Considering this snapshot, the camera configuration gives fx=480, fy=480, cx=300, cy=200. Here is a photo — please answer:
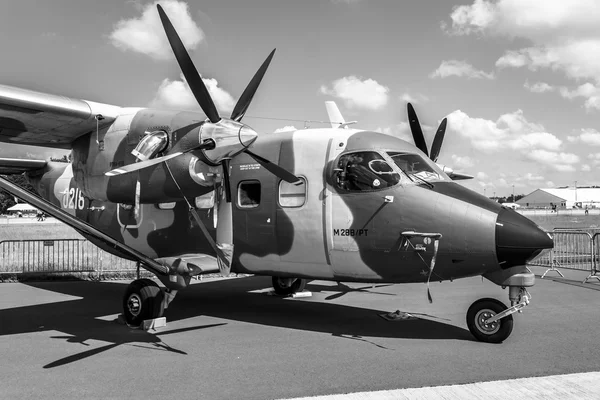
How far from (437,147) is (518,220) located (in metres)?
4.65

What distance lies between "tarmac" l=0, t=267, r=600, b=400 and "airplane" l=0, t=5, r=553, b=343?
0.85 m

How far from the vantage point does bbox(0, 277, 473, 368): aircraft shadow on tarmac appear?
7.86 m

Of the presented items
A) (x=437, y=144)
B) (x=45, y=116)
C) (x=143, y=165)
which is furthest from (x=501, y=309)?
(x=45, y=116)

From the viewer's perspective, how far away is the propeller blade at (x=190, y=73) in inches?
308

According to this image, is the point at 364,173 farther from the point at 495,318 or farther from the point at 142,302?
the point at 142,302

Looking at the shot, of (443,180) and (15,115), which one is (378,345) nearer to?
(443,180)

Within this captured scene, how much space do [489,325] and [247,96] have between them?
5.52 m

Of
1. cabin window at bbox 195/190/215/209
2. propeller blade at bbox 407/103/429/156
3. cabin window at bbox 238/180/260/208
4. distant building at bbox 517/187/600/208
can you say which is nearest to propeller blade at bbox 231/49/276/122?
cabin window at bbox 238/180/260/208

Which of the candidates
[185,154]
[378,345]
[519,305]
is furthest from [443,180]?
[185,154]

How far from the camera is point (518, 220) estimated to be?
7.04m

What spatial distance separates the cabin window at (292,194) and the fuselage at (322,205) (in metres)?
0.02

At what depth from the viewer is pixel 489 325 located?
23.8ft

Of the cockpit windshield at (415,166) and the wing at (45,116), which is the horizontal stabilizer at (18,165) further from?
the cockpit windshield at (415,166)

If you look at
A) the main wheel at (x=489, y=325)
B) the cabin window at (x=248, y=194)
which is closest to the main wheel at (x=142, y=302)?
the cabin window at (x=248, y=194)
